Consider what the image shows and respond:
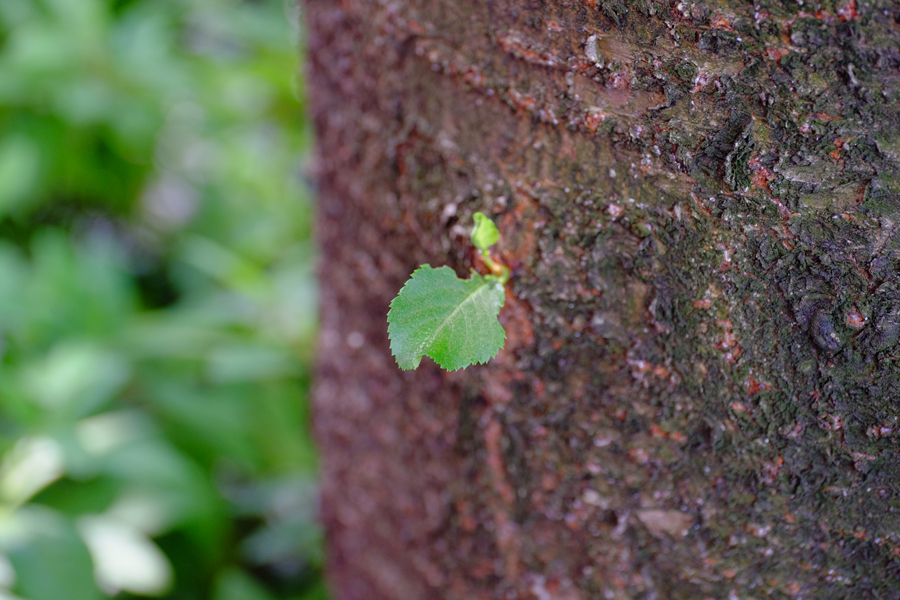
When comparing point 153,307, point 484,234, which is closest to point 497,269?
point 484,234

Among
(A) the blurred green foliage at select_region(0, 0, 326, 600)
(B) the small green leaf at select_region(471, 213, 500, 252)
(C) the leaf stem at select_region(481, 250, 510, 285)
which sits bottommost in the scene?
(A) the blurred green foliage at select_region(0, 0, 326, 600)

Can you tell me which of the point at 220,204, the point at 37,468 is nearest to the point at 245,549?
the point at 37,468

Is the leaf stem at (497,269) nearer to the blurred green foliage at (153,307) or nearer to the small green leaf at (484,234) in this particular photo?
the small green leaf at (484,234)

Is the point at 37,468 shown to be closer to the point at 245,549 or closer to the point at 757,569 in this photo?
the point at 245,549

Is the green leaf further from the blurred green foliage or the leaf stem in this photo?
the blurred green foliage

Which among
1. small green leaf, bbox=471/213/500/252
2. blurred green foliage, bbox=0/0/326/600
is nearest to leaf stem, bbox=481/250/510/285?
small green leaf, bbox=471/213/500/252

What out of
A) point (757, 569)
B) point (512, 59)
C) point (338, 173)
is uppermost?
point (512, 59)

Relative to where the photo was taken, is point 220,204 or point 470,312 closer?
point 470,312
